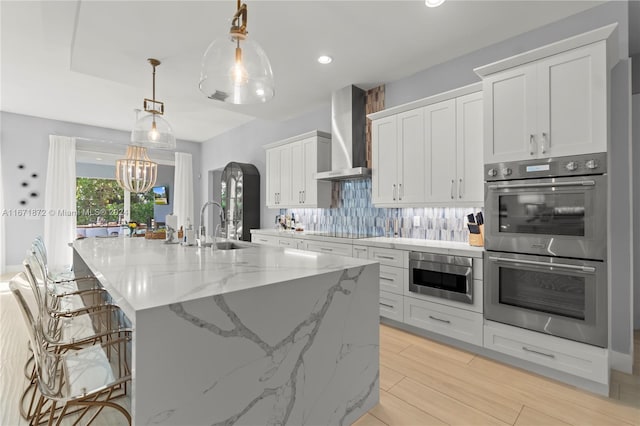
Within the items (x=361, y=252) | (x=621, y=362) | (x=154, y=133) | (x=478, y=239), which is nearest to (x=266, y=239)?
(x=361, y=252)

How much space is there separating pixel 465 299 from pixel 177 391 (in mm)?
2355

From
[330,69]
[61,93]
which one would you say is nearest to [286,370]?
[330,69]

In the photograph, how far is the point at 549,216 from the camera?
2258 millimetres

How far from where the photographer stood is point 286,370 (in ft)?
4.59

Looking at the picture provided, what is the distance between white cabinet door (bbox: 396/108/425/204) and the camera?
126 inches

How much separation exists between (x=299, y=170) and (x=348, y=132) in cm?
103

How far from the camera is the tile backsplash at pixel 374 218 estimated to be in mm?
3305

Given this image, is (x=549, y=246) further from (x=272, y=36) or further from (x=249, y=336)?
(x=272, y=36)

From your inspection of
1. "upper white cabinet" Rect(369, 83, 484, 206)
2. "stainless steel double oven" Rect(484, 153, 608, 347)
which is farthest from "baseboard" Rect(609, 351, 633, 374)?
"upper white cabinet" Rect(369, 83, 484, 206)

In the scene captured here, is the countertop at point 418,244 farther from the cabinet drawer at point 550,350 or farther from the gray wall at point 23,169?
the gray wall at point 23,169

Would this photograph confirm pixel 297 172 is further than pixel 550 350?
Yes

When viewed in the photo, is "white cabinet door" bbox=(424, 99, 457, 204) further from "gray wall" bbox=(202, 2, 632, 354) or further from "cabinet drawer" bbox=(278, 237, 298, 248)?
"cabinet drawer" bbox=(278, 237, 298, 248)

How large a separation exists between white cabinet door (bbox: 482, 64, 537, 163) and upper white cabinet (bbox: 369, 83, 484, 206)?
227mm

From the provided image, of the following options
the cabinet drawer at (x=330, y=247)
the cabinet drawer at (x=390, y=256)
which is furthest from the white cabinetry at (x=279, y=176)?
the cabinet drawer at (x=390, y=256)
